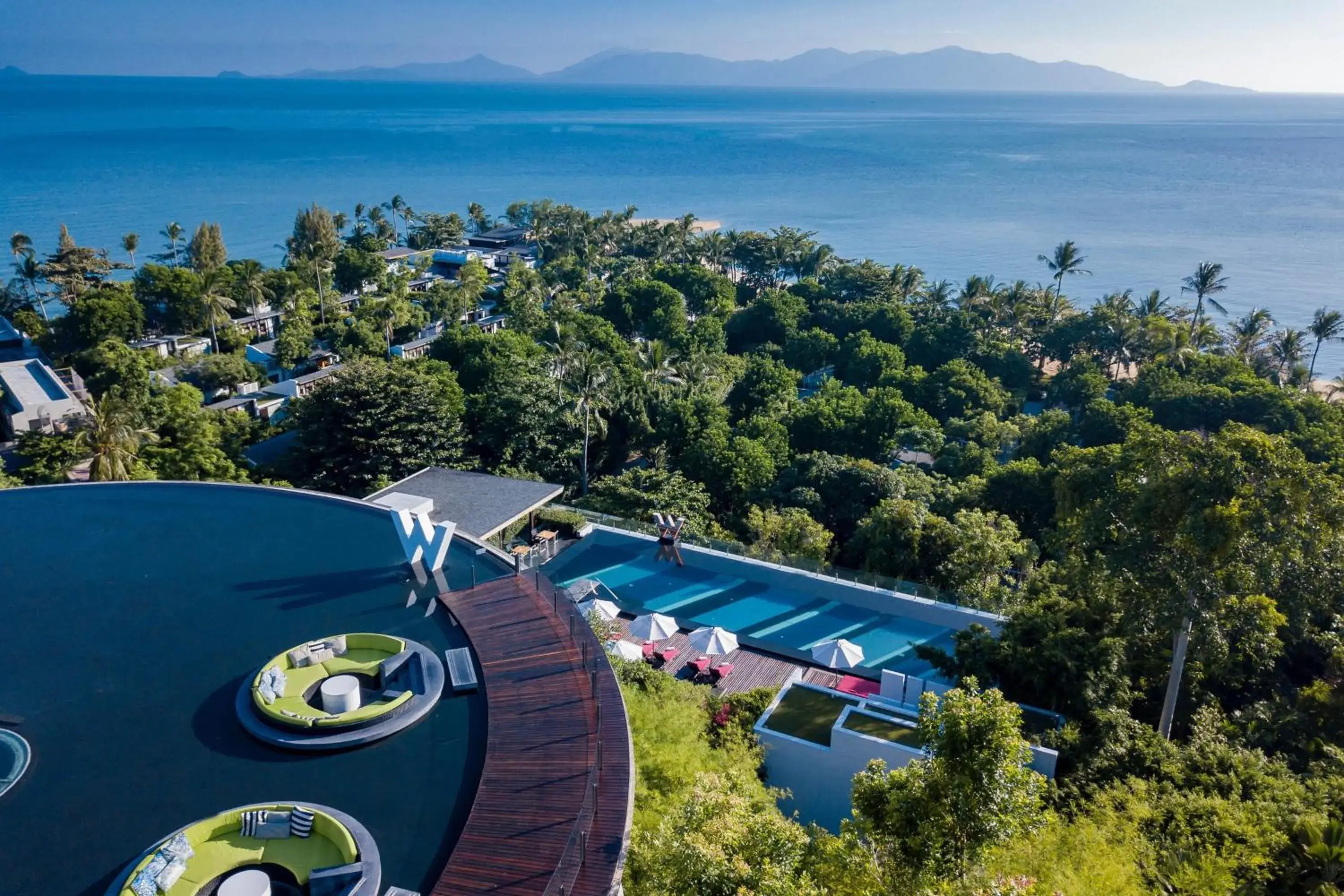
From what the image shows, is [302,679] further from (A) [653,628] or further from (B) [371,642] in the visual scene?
(A) [653,628]

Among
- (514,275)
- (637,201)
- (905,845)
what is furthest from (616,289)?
(637,201)

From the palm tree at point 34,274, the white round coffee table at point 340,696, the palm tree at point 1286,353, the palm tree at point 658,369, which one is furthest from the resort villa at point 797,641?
the palm tree at point 34,274

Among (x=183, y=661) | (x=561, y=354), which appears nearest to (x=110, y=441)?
(x=561, y=354)

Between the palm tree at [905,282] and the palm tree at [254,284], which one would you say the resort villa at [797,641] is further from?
the palm tree at [905,282]

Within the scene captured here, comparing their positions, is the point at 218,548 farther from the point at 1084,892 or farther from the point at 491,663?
the point at 1084,892

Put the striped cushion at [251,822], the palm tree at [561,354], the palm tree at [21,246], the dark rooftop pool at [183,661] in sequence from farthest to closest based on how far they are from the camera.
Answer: the palm tree at [21,246] → the palm tree at [561,354] → the dark rooftop pool at [183,661] → the striped cushion at [251,822]

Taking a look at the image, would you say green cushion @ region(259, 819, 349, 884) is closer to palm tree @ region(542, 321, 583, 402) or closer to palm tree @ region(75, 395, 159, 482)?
palm tree @ region(75, 395, 159, 482)
